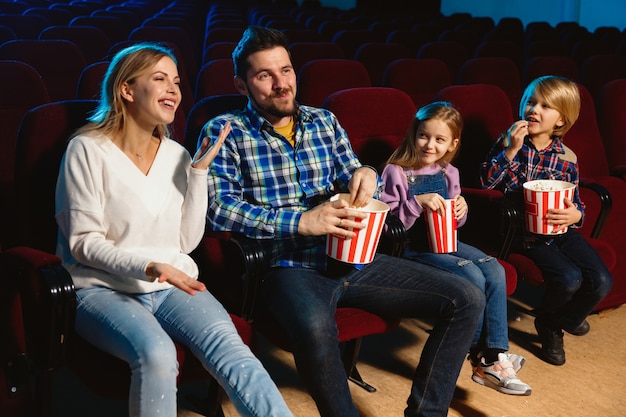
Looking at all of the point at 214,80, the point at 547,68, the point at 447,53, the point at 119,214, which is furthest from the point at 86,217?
the point at 447,53

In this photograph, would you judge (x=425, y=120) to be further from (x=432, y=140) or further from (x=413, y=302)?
(x=413, y=302)

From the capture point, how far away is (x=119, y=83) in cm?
187

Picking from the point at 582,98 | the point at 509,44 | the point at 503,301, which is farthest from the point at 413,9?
the point at 503,301

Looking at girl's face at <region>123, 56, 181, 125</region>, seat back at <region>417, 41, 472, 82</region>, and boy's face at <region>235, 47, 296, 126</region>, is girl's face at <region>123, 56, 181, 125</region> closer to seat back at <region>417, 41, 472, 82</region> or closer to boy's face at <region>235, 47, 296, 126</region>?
boy's face at <region>235, 47, 296, 126</region>

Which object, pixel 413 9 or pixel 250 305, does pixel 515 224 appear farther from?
pixel 413 9

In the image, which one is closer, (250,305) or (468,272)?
(250,305)

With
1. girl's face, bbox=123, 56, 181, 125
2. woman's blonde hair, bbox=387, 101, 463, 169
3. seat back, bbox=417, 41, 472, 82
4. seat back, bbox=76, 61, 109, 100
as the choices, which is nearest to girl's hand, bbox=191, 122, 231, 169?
girl's face, bbox=123, 56, 181, 125

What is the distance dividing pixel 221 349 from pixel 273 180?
0.61 meters

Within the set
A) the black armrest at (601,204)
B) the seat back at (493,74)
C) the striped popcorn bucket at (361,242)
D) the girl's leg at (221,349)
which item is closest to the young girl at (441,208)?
the striped popcorn bucket at (361,242)

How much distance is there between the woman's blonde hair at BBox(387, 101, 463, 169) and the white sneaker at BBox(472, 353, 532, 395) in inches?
24.5

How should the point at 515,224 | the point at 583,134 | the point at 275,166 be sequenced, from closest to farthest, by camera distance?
the point at 275,166
the point at 515,224
the point at 583,134

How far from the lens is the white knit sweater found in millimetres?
1739

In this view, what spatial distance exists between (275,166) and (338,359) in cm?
59

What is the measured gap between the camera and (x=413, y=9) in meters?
15.2
